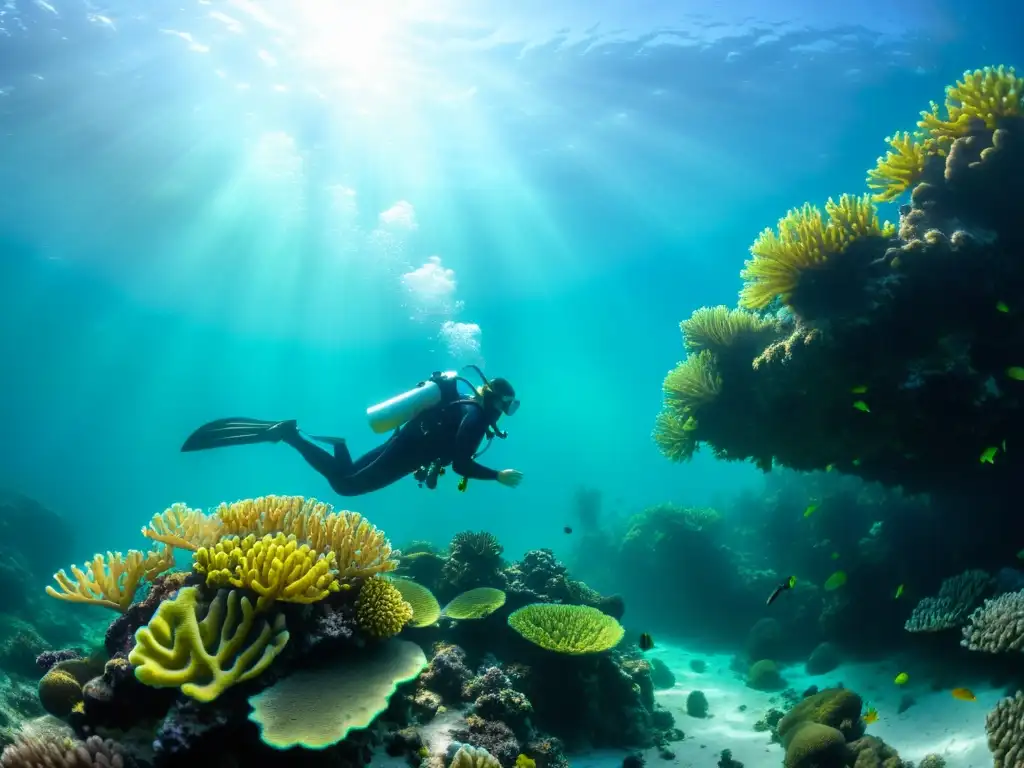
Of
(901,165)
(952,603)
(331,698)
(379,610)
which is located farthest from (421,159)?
(331,698)

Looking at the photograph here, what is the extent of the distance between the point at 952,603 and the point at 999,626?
64.5 inches

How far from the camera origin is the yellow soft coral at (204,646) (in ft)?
9.70

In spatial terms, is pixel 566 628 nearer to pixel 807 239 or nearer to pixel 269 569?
pixel 269 569

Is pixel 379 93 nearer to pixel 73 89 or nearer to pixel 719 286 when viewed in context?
pixel 73 89

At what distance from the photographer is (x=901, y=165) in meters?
7.56

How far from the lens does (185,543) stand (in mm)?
4305

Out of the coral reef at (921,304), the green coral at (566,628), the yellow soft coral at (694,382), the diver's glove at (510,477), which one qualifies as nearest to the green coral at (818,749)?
the green coral at (566,628)

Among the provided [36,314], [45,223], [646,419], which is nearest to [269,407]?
[36,314]

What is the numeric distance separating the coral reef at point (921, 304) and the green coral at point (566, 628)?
13.8 ft

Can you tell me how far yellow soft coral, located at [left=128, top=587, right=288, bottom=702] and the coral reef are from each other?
277 inches

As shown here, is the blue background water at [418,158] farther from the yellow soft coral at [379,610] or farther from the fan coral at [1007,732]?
the fan coral at [1007,732]

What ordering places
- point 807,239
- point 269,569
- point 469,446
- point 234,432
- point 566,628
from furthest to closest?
point 234,432, point 469,446, point 807,239, point 566,628, point 269,569

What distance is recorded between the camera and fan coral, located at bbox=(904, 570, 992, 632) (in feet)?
21.6

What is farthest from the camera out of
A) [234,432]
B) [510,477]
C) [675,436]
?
[675,436]
